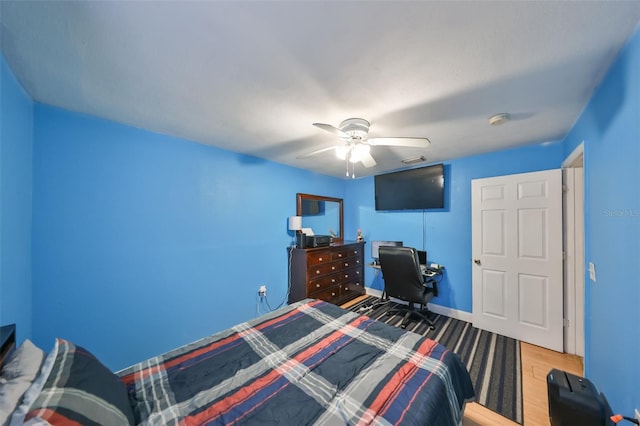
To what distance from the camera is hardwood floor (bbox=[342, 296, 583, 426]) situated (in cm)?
147

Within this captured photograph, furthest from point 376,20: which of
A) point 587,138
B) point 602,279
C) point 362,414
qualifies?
point 602,279

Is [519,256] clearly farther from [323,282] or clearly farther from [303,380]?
→ [303,380]

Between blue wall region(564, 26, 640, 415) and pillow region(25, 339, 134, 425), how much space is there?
226 centimetres

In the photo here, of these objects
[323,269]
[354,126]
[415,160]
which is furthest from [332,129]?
[323,269]

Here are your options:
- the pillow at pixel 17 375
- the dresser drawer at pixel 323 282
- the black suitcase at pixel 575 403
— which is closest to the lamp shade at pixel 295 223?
the dresser drawer at pixel 323 282

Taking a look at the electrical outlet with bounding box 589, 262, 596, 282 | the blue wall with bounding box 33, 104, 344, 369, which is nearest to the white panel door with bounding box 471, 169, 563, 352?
the electrical outlet with bounding box 589, 262, 596, 282

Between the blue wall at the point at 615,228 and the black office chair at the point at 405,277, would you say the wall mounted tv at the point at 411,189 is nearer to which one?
the black office chair at the point at 405,277

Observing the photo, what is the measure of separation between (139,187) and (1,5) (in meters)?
1.33

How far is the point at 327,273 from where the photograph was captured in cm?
325

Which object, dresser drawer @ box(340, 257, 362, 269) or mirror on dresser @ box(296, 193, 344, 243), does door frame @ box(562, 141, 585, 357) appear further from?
mirror on dresser @ box(296, 193, 344, 243)

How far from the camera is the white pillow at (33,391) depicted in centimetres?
63

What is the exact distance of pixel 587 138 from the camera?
1554 mm

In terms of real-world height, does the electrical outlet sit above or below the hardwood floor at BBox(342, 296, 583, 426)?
above

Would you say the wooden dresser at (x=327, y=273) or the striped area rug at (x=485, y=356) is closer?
the striped area rug at (x=485, y=356)
